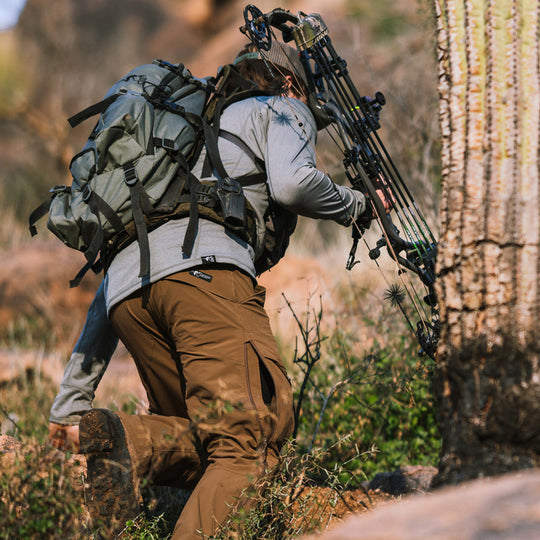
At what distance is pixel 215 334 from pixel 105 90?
14360mm

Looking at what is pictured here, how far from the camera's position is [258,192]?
292 centimetres

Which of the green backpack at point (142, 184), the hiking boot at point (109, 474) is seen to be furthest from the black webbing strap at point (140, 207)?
the hiking boot at point (109, 474)

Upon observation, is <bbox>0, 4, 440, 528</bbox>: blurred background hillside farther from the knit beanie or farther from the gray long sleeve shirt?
the knit beanie

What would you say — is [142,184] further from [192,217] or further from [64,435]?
[64,435]

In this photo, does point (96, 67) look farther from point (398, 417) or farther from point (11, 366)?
point (398, 417)

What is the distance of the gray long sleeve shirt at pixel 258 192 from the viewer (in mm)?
2707

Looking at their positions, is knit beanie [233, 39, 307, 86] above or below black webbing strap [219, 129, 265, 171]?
above

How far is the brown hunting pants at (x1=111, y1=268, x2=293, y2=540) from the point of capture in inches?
97.0

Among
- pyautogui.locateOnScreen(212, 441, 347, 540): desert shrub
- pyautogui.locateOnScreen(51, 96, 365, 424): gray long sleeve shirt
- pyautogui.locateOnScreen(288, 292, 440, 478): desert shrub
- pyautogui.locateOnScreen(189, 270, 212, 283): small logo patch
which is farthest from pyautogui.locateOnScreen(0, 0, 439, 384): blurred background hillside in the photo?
pyautogui.locateOnScreen(212, 441, 347, 540): desert shrub

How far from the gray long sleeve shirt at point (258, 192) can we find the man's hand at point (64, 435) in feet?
2.44

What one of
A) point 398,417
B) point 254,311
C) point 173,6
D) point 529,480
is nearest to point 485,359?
point 529,480

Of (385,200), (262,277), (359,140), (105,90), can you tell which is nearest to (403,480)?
(385,200)

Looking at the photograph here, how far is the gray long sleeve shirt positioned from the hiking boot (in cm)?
49

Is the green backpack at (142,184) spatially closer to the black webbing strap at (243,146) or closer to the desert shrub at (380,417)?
the black webbing strap at (243,146)
